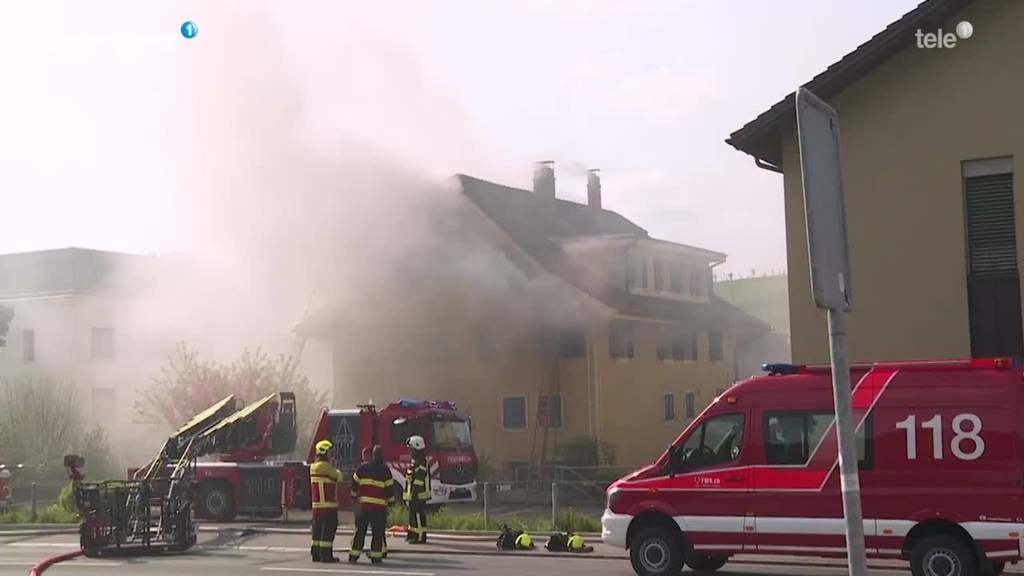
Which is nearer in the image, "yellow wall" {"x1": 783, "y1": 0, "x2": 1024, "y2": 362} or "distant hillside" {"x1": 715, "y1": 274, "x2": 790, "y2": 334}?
"yellow wall" {"x1": 783, "y1": 0, "x2": 1024, "y2": 362}

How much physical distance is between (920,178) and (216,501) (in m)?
14.7

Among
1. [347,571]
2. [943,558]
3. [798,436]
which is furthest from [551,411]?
[943,558]

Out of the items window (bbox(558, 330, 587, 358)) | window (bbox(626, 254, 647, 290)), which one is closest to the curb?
window (bbox(558, 330, 587, 358))

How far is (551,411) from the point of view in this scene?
114 ft

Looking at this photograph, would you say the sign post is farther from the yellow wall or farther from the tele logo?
the tele logo

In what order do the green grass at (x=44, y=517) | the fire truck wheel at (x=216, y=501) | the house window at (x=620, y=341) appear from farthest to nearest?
the house window at (x=620, y=341) < the fire truck wheel at (x=216, y=501) < the green grass at (x=44, y=517)

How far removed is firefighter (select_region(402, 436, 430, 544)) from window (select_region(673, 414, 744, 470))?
5.45 m

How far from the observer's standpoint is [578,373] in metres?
34.4

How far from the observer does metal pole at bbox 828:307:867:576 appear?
172 inches

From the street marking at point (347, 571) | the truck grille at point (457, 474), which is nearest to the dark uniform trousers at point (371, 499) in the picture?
the street marking at point (347, 571)

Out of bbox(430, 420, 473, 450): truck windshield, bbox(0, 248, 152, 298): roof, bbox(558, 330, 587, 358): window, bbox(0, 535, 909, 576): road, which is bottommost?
bbox(0, 535, 909, 576): road

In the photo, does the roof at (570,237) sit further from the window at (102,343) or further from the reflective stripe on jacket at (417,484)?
the window at (102,343)

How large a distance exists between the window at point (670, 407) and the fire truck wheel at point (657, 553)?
24382 mm

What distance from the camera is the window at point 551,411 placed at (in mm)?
34562
